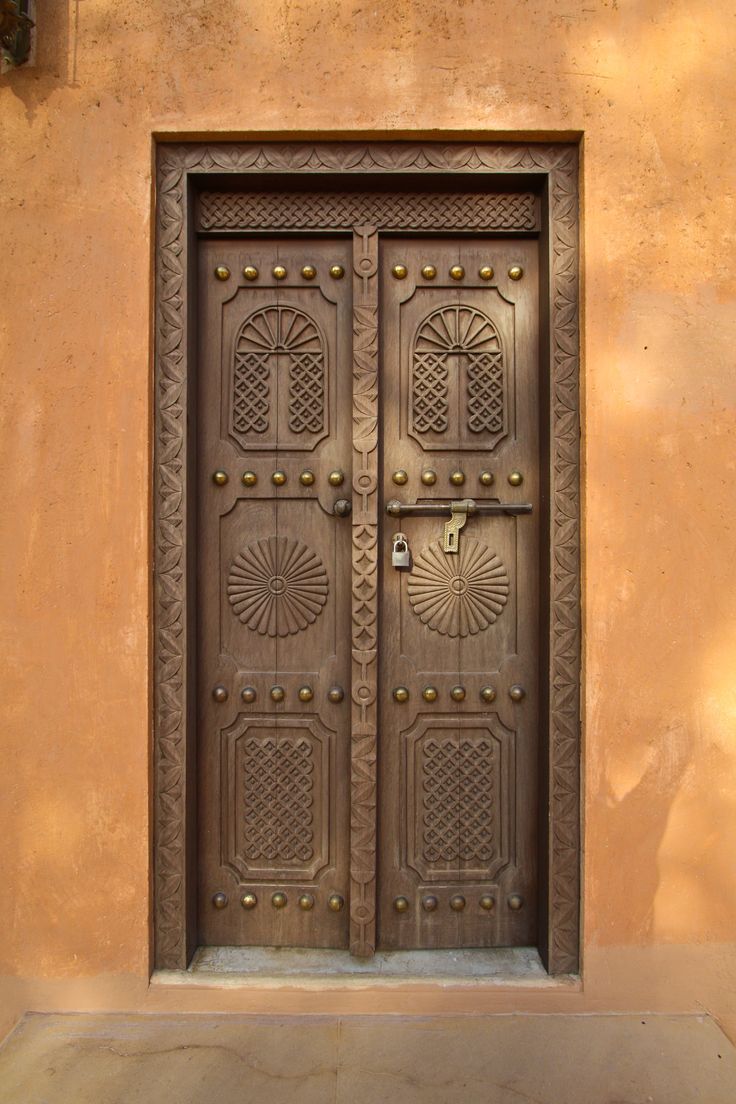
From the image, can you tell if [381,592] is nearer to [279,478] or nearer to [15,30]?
[279,478]

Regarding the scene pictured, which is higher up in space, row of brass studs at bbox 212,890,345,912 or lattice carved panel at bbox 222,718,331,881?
lattice carved panel at bbox 222,718,331,881

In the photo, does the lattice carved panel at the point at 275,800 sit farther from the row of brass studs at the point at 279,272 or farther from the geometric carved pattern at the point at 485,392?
the row of brass studs at the point at 279,272

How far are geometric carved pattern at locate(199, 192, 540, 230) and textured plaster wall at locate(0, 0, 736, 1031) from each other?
0.20 meters

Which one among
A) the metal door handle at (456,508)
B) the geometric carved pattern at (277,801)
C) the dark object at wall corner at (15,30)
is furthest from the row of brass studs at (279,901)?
the dark object at wall corner at (15,30)

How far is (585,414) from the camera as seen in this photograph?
204 centimetres

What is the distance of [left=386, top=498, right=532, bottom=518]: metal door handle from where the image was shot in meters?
2.18

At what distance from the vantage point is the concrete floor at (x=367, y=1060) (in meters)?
1.72

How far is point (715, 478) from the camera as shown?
2.04 metres

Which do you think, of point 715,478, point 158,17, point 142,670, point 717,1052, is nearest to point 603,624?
point 715,478

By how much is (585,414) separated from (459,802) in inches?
48.2

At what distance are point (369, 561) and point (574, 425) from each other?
0.72 m

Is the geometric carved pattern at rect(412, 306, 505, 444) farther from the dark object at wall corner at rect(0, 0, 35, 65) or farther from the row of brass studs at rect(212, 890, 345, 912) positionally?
the row of brass studs at rect(212, 890, 345, 912)

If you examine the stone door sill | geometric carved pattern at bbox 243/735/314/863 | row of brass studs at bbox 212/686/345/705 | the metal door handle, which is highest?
the metal door handle

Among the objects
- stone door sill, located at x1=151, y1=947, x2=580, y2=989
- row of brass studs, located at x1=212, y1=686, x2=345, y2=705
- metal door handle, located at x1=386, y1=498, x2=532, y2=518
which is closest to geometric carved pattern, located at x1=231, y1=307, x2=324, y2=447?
metal door handle, located at x1=386, y1=498, x2=532, y2=518
